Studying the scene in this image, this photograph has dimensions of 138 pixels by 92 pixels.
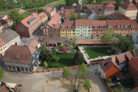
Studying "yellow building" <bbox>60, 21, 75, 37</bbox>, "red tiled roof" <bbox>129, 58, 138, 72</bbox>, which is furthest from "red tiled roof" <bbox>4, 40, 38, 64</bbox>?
"red tiled roof" <bbox>129, 58, 138, 72</bbox>

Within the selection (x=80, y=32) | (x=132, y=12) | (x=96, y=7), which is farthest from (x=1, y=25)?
(x=132, y=12)

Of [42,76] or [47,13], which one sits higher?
[47,13]

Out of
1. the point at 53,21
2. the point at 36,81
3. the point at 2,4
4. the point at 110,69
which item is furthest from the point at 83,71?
the point at 2,4

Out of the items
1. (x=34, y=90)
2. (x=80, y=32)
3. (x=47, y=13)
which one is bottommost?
(x=34, y=90)

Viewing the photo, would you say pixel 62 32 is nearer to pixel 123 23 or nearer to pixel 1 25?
pixel 123 23

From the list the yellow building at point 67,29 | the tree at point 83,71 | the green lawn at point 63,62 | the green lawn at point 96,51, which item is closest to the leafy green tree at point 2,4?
the yellow building at point 67,29

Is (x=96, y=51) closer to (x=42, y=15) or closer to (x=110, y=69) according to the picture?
(x=110, y=69)
